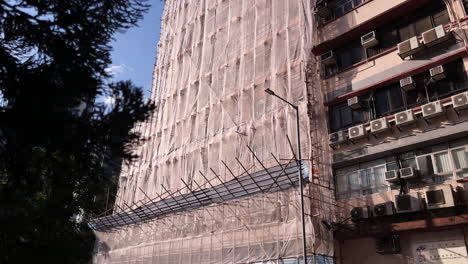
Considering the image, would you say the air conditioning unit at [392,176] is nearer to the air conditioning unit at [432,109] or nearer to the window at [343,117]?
the air conditioning unit at [432,109]

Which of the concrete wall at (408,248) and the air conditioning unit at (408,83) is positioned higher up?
the air conditioning unit at (408,83)

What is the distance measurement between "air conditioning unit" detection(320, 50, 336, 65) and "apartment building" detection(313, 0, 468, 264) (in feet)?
0.13

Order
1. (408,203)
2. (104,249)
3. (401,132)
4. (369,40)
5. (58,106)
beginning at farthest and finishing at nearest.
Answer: (104,249), (369,40), (401,132), (408,203), (58,106)

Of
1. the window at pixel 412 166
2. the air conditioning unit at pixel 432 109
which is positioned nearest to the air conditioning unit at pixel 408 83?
the air conditioning unit at pixel 432 109

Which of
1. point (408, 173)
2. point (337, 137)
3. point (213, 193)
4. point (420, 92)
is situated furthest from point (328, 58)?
point (213, 193)

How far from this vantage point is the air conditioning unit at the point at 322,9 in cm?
1475

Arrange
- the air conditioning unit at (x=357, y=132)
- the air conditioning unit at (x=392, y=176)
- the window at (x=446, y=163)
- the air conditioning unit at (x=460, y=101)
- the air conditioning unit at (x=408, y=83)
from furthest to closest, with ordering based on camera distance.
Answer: the air conditioning unit at (x=357, y=132) → the air conditioning unit at (x=408, y=83) → the air conditioning unit at (x=392, y=176) → the window at (x=446, y=163) → the air conditioning unit at (x=460, y=101)

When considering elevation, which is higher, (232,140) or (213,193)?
(232,140)

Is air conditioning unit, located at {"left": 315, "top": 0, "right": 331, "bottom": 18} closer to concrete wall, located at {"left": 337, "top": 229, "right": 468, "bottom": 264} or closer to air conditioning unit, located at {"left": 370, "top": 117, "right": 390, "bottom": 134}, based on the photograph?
air conditioning unit, located at {"left": 370, "top": 117, "right": 390, "bottom": 134}

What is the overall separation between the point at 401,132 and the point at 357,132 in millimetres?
1251

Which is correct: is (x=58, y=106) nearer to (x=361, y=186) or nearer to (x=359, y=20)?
(x=361, y=186)

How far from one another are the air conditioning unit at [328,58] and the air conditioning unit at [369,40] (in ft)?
3.73

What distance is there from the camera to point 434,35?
11141mm

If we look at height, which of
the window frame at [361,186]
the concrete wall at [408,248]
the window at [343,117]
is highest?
the window at [343,117]
